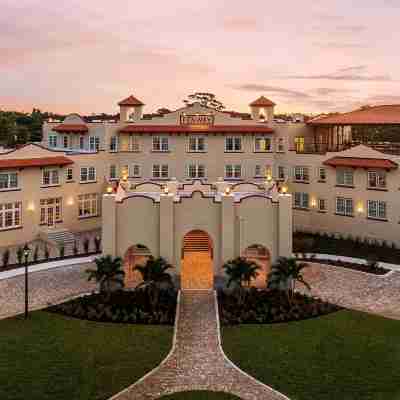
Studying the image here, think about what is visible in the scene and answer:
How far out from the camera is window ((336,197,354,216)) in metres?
40.6

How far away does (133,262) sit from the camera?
30344mm

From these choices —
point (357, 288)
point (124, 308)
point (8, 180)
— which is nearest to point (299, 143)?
point (357, 288)

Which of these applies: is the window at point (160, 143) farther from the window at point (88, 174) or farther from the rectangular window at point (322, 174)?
the rectangular window at point (322, 174)

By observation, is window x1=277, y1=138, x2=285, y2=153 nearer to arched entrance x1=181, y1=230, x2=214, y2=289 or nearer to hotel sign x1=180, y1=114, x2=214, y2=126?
hotel sign x1=180, y1=114, x2=214, y2=126

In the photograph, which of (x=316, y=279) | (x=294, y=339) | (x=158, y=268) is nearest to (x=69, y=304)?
(x=158, y=268)

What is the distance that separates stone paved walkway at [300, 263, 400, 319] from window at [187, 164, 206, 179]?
756 inches

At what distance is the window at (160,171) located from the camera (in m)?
47.6

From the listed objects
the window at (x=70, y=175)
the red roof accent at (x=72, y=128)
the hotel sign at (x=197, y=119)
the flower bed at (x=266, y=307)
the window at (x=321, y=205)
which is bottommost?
the flower bed at (x=266, y=307)

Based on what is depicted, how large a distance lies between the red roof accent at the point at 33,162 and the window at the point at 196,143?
40.2 feet

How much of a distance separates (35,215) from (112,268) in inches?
678

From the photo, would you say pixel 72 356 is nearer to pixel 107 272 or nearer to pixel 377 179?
pixel 107 272

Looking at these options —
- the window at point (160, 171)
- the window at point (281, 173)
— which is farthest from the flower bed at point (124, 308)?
the window at point (281, 173)

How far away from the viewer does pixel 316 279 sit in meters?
28.4

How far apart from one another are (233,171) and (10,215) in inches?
857
